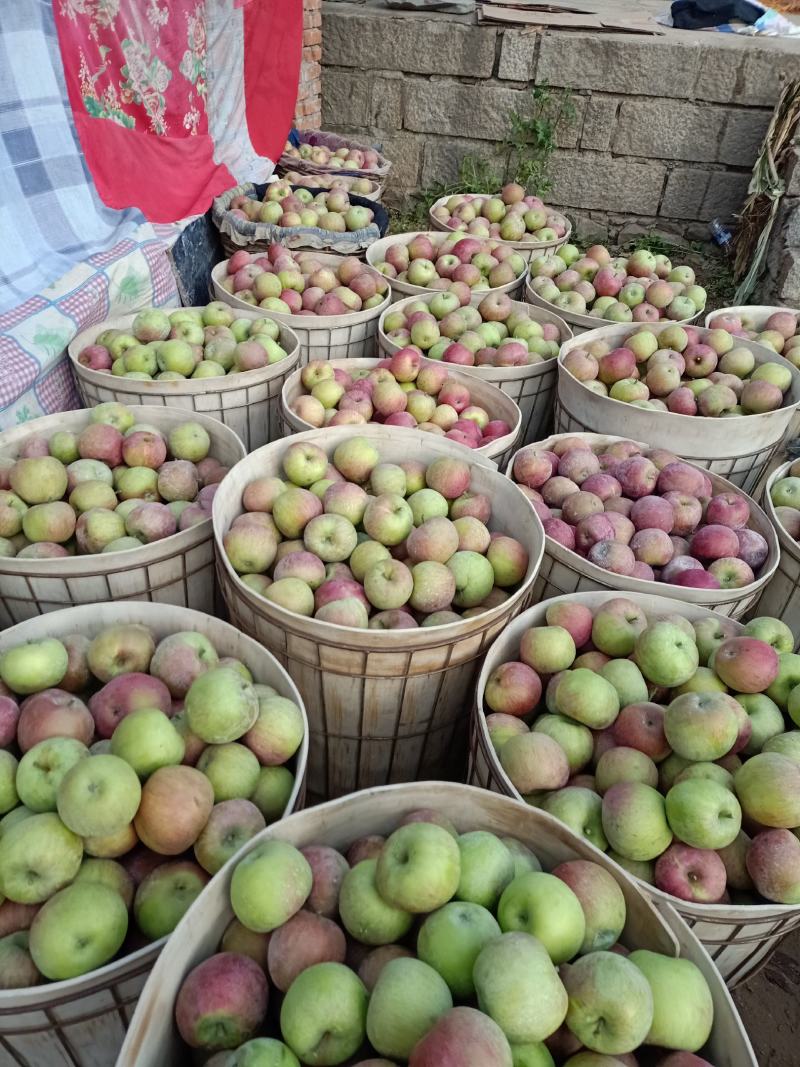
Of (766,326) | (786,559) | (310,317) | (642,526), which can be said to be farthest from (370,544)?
(766,326)

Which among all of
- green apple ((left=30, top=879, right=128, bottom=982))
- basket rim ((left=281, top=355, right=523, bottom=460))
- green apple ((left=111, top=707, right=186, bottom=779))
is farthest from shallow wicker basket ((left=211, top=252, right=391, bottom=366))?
green apple ((left=30, top=879, right=128, bottom=982))

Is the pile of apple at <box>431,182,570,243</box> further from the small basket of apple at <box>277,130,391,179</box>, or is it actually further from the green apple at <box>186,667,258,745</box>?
the green apple at <box>186,667,258,745</box>

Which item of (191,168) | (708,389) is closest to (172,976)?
(708,389)

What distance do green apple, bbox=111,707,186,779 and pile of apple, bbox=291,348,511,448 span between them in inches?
55.4

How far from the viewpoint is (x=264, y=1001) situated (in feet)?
3.41

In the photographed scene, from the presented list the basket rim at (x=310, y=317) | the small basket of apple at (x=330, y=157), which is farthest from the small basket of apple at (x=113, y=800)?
the small basket of apple at (x=330, y=157)

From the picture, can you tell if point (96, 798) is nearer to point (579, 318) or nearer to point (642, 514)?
point (642, 514)

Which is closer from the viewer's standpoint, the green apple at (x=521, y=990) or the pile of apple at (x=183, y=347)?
the green apple at (x=521, y=990)

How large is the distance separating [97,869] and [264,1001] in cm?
41

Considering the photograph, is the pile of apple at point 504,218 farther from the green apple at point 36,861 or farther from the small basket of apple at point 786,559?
the green apple at point 36,861

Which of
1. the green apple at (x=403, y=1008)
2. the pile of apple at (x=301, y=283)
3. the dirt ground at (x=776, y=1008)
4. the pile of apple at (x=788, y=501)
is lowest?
the dirt ground at (x=776, y=1008)

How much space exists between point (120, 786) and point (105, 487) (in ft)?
4.07

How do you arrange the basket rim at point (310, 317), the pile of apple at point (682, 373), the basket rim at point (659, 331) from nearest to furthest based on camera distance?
the basket rim at point (659, 331)
the pile of apple at point (682, 373)
the basket rim at point (310, 317)

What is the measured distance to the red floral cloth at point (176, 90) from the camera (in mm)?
3492
